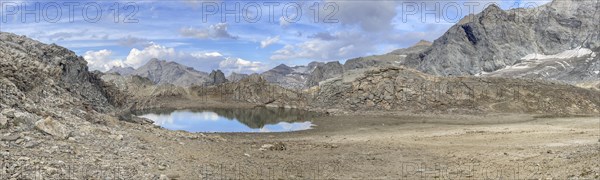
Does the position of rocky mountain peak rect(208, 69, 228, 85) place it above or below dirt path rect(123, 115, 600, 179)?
above

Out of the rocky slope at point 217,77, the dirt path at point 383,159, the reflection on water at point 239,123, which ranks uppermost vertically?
the rocky slope at point 217,77

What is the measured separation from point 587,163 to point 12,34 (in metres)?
58.1

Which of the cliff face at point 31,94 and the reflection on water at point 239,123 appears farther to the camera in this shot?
the reflection on water at point 239,123

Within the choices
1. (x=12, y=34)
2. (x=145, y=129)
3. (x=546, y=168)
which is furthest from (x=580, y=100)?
(x=12, y=34)

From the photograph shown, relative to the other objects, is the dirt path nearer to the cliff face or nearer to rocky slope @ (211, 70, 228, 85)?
the cliff face

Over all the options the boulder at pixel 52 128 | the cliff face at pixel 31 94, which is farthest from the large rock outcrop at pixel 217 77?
the boulder at pixel 52 128

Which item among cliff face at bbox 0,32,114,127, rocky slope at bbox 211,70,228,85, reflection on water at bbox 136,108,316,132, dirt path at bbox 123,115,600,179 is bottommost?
reflection on water at bbox 136,108,316,132

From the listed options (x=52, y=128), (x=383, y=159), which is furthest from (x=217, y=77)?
(x=52, y=128)

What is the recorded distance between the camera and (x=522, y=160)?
2069 cm

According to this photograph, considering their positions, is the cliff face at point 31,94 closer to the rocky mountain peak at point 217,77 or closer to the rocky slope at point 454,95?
the rocky slope at point 454,95

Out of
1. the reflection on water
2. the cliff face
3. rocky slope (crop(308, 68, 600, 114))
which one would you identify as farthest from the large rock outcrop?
the cliff face

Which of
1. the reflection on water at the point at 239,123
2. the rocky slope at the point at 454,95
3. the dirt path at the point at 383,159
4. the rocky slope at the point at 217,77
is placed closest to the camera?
the dirt path at the point at 383,159

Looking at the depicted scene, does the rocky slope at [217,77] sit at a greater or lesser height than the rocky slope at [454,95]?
greater

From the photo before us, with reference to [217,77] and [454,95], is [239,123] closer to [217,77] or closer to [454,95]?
[454,95]
